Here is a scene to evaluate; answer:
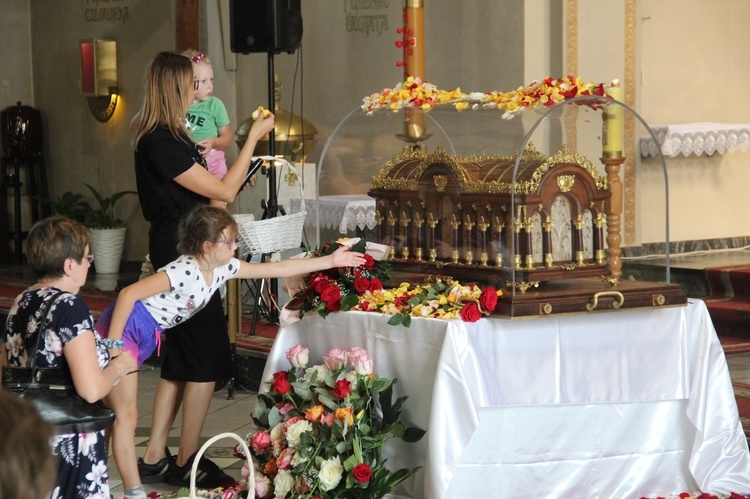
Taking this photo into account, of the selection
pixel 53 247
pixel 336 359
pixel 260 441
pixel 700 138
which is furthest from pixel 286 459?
pixel 700 138

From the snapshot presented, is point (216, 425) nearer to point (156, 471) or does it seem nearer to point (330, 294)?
point (156, 471)

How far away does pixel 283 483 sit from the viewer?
4383mm

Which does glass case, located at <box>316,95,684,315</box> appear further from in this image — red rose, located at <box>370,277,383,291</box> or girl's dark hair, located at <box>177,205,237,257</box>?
girl's dark hair, located at <box>177,205,237,257</box>

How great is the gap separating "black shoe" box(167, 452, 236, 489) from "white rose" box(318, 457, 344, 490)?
3.03 ft

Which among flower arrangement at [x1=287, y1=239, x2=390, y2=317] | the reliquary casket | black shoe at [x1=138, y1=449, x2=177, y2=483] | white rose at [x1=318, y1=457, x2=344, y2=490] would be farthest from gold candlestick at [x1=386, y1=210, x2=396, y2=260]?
black shoe at [x1=138, y1=449, x2=177, y2=483]

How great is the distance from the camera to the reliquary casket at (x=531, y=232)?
4367 millimetres

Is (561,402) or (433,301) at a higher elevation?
(433,301)

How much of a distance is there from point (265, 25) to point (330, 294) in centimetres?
310

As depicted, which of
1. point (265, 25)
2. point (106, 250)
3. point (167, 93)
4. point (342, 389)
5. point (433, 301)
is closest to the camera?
point (342, 389)

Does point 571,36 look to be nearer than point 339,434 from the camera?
No

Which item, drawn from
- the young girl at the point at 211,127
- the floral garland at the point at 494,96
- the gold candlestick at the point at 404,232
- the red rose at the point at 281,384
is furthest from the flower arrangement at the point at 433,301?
the young girl at the point at 211,127

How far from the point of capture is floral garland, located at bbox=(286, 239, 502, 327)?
4289mm

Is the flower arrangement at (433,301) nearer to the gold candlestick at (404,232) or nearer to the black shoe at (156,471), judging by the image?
the gold candlestick at (404,232)

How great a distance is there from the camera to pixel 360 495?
14.1ft
